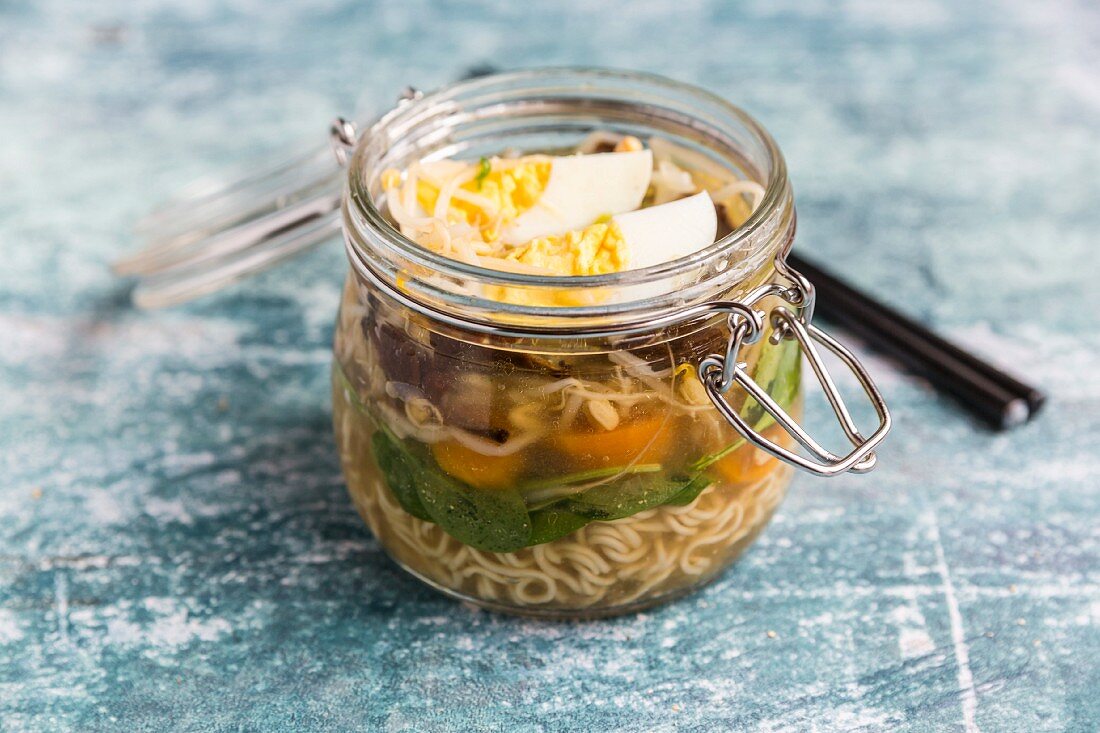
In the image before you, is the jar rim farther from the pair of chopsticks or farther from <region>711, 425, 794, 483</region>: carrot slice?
the pair of chopsticks

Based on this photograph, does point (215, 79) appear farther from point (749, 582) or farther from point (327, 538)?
point (749, 582)

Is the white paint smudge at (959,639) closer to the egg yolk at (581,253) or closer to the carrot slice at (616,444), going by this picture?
the carrot slice at (616,444)

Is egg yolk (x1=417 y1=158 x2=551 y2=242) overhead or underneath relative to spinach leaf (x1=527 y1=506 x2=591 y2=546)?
overhead

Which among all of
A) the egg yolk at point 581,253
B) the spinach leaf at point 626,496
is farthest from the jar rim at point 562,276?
the spinach leaf at point 626,496

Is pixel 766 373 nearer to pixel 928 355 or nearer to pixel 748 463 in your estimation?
pixel 748 463

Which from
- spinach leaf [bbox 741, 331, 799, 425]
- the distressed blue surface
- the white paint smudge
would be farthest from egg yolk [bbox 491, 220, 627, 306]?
the white paint smudge

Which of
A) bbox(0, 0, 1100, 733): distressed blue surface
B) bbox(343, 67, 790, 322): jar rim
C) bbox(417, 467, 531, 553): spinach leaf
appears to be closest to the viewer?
bbox(343, 67, 790, 322): jar rim

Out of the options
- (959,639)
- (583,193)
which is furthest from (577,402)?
(959,639)

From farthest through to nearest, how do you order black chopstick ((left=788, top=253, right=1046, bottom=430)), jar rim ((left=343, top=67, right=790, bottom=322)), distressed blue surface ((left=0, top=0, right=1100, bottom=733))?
black chopstick ((left=788, top=253, right=1046, bottom=430)) → distressed blue surface ((left=0, top=0, right=1100, bottom=733)) → jar rim ((left=343, top=67, right=790, bottom=322))
